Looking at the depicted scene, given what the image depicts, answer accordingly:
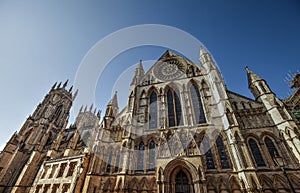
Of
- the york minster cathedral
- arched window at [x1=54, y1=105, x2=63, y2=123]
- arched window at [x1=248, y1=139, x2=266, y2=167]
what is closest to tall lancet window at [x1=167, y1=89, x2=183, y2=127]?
the york minster cathedral

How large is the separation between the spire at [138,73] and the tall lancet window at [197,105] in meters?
7.89

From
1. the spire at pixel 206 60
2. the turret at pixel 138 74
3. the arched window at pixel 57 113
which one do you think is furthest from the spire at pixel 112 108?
the arched window at pixel 57 113

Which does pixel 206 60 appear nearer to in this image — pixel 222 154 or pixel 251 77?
pixel 251 77

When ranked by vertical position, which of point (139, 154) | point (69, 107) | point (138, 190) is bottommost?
point (138, 190)

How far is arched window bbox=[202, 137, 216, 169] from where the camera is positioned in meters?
12.5

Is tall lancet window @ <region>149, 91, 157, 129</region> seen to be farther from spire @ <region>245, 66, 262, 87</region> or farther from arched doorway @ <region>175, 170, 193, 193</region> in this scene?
spire @ <region>245, 66, 262, 87</region>

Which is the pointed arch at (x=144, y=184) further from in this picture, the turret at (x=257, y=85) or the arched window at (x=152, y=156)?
the turret at (x=257, y=85)

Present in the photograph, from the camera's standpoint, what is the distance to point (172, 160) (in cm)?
1216

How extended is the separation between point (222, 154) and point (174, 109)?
22.2 feet

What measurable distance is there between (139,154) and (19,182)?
21.1 meters

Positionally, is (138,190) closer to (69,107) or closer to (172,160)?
(172,160)

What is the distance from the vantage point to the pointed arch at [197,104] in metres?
15.7

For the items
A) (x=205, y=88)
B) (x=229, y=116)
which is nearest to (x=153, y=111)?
(x=205, y=88)

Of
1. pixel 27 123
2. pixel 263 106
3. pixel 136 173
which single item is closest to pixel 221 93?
pixel 263 106
